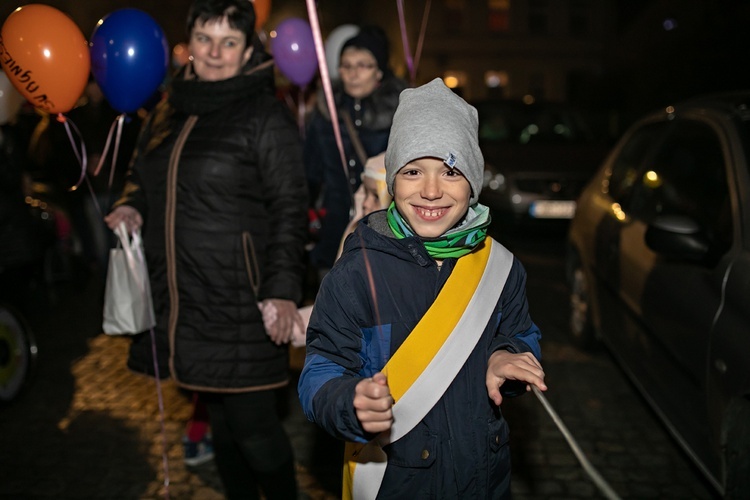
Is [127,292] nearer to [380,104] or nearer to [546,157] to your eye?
[380,104]

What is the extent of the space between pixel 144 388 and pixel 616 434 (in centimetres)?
304

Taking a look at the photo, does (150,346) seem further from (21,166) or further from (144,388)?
(21,166)

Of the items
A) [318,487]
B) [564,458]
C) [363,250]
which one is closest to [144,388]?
[318,487]

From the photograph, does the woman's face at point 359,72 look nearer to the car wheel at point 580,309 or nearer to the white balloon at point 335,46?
the car wheel at point 580,309

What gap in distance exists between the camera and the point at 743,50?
17719 millimetres

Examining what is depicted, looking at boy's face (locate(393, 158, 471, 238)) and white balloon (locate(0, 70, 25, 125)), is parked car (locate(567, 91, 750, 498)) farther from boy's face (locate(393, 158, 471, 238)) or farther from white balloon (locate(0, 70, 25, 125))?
white balloon (locate(0, 70, 25, 125))

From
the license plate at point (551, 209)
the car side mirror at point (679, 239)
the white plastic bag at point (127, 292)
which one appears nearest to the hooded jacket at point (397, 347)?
the white plastic bag at point (127, 292)

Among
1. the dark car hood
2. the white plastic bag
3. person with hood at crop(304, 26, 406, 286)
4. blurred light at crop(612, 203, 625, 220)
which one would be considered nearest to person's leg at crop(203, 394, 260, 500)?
the white plastic bag

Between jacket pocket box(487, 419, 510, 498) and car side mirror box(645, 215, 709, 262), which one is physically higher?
car side mirror box(645, 215, 709, 262)

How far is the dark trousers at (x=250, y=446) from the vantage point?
2.92 meters

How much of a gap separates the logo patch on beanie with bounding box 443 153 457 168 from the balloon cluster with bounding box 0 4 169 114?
201 centimetres

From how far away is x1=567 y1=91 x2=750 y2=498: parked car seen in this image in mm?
2885

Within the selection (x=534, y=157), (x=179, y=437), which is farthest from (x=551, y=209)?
(x=179, y=437)

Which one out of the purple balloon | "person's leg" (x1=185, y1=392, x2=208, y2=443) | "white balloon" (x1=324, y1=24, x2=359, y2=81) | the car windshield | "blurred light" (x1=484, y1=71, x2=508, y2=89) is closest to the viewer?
"person's leg" (x1=185, y1=392, x2=208, y2=443)
